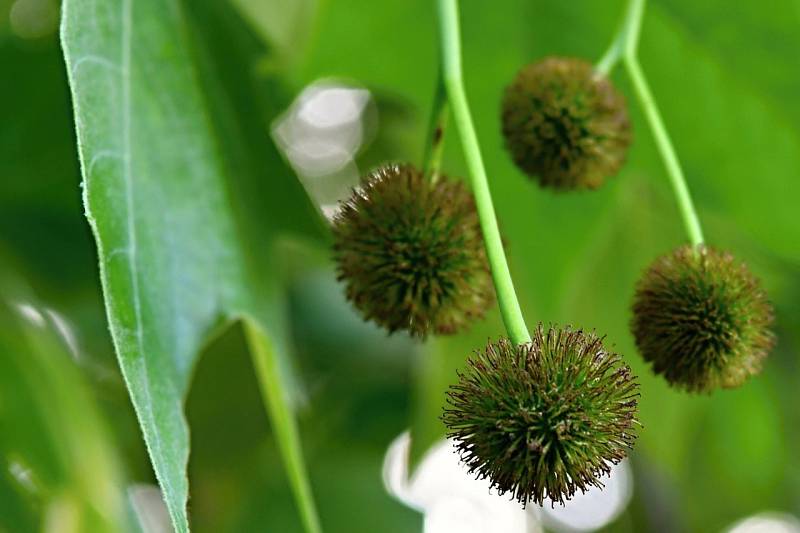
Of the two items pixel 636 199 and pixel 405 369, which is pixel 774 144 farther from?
pixel 405 369

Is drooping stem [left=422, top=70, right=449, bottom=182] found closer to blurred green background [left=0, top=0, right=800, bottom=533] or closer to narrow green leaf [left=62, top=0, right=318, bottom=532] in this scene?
blurred green background [left=0, top=0, right=800, bottom=533]

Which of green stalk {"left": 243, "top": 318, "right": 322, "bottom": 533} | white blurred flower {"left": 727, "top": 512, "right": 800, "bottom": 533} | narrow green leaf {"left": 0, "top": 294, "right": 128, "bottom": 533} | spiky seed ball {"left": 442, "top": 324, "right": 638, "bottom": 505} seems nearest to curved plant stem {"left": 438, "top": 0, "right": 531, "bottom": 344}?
spiky seed ball {"left": 442, "top": 324, "right": 638, "bottom": 505}

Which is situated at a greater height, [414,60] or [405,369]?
[414,60]

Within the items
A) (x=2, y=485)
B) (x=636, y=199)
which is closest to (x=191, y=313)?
(x=2, y=485)

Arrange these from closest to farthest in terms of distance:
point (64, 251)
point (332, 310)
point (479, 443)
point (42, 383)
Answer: point (479, 443), point (42, 383), point (64, 251), point (332, 310)

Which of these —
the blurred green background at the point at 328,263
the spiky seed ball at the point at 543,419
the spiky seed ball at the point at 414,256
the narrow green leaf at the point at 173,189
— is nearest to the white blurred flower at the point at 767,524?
the blurred green background at the point at 328,263

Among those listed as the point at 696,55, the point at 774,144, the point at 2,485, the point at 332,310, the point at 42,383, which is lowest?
the point at 2,485

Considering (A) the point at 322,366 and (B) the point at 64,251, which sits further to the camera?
(A) the point at 322,366

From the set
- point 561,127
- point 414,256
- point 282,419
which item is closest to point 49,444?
point 282,419
